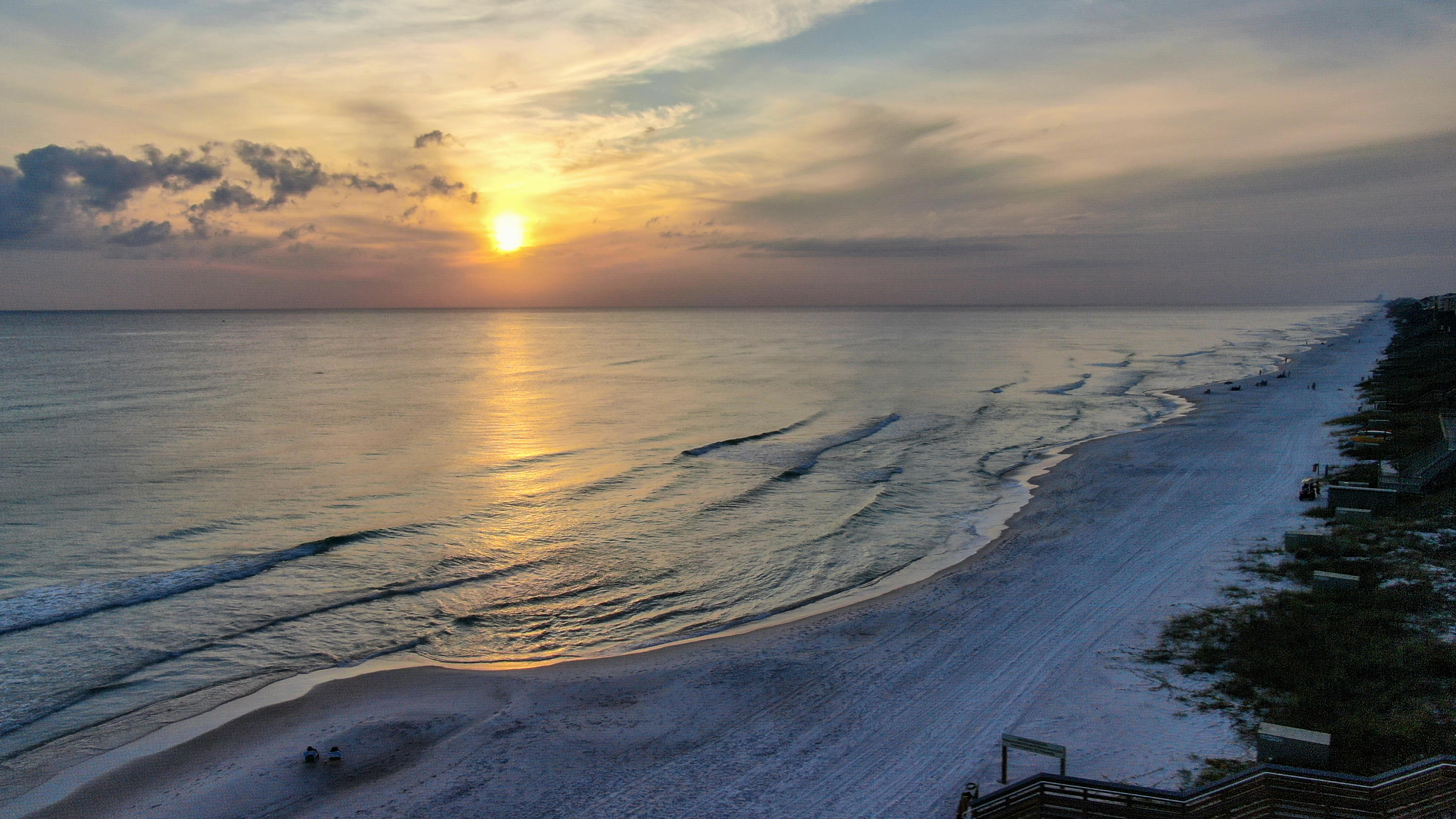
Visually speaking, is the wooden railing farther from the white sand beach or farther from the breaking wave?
the breaking wave

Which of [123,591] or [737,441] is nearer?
[123,591]

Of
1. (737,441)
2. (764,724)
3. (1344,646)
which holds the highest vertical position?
(737,441)

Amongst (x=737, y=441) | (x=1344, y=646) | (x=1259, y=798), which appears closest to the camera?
(x=1259, y=798)

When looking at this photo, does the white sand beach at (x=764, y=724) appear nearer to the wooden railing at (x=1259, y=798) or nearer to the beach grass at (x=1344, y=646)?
the beach grass at (x=1344, y=646)

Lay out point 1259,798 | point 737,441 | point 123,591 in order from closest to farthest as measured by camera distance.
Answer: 1. point 1259,798
2. point 123,591
3. point 737,441

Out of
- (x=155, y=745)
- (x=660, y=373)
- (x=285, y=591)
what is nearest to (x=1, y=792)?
(x=155, y=745)

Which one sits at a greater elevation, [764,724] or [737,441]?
[737,441]

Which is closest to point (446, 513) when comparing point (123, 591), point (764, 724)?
point (123, 591)

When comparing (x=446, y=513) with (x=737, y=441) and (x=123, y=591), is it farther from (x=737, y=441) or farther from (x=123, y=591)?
(x=737, y=441)

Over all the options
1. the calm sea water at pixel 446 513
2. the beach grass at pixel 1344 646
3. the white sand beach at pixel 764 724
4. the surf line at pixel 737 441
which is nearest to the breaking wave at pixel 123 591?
the calm sea water at pixel 446 513
